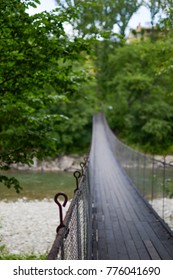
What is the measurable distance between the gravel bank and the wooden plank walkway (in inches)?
51.1

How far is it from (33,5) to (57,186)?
10.5 m

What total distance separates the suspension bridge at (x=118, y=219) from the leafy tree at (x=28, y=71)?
623 mm

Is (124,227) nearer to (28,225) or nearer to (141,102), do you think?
(28,225)

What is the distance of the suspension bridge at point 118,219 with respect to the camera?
2.17m

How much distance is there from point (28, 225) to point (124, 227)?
3962 millimetres

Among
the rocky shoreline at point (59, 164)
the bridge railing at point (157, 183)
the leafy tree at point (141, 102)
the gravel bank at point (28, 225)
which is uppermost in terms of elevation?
the leafy tree at point (141, 102)

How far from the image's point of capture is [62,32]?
333 cm

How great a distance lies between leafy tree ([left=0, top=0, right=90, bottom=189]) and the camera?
321cm

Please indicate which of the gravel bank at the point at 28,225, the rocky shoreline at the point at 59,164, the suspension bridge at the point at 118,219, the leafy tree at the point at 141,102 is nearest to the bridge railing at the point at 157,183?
the suspension bridge at the point at 118,219

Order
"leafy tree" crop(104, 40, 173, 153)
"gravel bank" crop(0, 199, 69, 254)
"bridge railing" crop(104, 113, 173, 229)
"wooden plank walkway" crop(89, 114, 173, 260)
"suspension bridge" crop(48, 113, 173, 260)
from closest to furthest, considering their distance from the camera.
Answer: "suspension bridge" crop(48, 113, 173, 260) < "wooden plank walkway" crop(89, 114, 173, 260) < "bridge railing" crop(104, 113, 173, 229) < "gravel bank" crop(0, 199, 69, 254) < "leafy tree" crop(104, 40, 173, 153)

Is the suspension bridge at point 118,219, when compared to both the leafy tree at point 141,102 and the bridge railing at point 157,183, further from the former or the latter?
the leafy tree at point 141,102

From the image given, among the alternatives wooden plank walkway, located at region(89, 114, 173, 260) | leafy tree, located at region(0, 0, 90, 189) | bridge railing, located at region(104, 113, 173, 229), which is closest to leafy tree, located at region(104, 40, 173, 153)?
wooden plank walkway, located at region(89, 114, 173, 260)

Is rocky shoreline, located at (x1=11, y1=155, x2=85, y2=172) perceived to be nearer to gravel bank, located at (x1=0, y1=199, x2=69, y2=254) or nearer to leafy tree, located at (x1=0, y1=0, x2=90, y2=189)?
gravel bank, located at (x1=0, y1=199, x2=69, y2=254)
